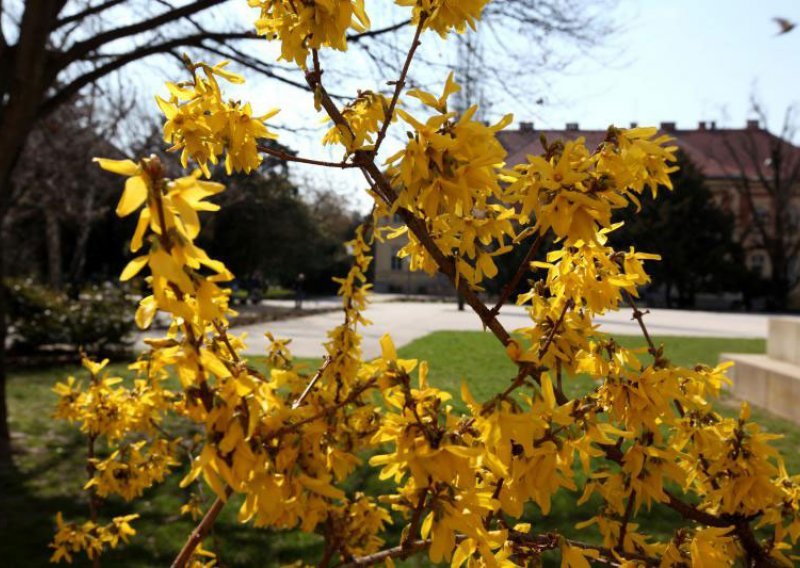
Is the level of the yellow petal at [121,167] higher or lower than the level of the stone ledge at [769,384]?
higher

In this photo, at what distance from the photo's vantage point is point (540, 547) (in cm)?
124

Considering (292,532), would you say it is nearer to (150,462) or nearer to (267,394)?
(150,462)

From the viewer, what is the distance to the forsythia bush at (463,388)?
860 millimetres

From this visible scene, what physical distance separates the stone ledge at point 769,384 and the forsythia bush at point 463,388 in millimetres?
5393

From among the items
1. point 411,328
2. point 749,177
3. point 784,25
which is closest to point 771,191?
point 749,177

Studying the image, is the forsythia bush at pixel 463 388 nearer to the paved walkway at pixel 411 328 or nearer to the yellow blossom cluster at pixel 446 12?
the yellow blossom cluster at pixel 446 12

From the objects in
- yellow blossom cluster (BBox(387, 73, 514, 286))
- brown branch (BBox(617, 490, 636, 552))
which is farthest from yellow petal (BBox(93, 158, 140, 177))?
Result: brown branch (BBox(617, 490, 636, 552))

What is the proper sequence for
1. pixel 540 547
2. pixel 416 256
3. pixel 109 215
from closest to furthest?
1. pixel 540 547
2. pixel 416 256
3. pixel 109 215

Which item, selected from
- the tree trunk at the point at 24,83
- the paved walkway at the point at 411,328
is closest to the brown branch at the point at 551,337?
the tree trunk at the point at 24,83

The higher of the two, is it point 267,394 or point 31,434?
point 267,394

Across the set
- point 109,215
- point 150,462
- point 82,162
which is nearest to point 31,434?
point 150,462

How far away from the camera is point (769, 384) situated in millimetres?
6766

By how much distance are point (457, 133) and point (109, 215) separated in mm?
26697

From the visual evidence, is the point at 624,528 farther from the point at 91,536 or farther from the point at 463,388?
the point at 91,536
